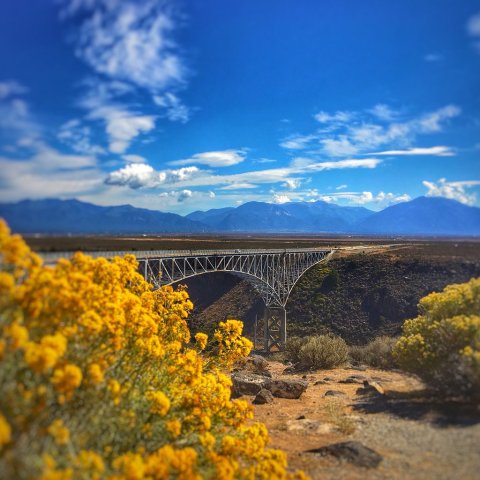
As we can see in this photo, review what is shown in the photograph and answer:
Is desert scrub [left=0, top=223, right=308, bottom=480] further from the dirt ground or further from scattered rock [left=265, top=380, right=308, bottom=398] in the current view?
scattered rock [left=265, top=380, right=308, bottom=398]

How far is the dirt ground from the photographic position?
7.09 metres

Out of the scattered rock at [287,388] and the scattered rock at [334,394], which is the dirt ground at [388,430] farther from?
the scattered rock at [287,388]

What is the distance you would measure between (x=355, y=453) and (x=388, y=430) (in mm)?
1626

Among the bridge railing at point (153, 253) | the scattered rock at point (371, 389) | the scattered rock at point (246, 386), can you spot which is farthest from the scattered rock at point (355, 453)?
the scattered rock at point (246, 386)

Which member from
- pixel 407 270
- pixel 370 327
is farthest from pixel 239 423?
pixel 407 270

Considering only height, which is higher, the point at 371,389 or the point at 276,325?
the point at 371,389

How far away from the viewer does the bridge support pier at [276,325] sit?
108ft

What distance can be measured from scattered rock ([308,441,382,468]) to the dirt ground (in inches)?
5.0

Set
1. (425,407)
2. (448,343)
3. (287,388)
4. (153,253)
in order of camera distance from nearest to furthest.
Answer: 1. (425,407)
2. (448,343)
3. (287,388)
4. (153,253)

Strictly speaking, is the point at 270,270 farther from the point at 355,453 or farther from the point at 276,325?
the point at 355,453

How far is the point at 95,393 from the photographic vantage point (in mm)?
4930

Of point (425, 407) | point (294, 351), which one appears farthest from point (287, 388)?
point (294, 351)

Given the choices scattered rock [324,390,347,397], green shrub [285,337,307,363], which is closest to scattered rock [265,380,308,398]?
scattered rock [324,390,347,397]

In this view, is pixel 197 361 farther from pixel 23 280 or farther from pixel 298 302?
pixel 298 302
